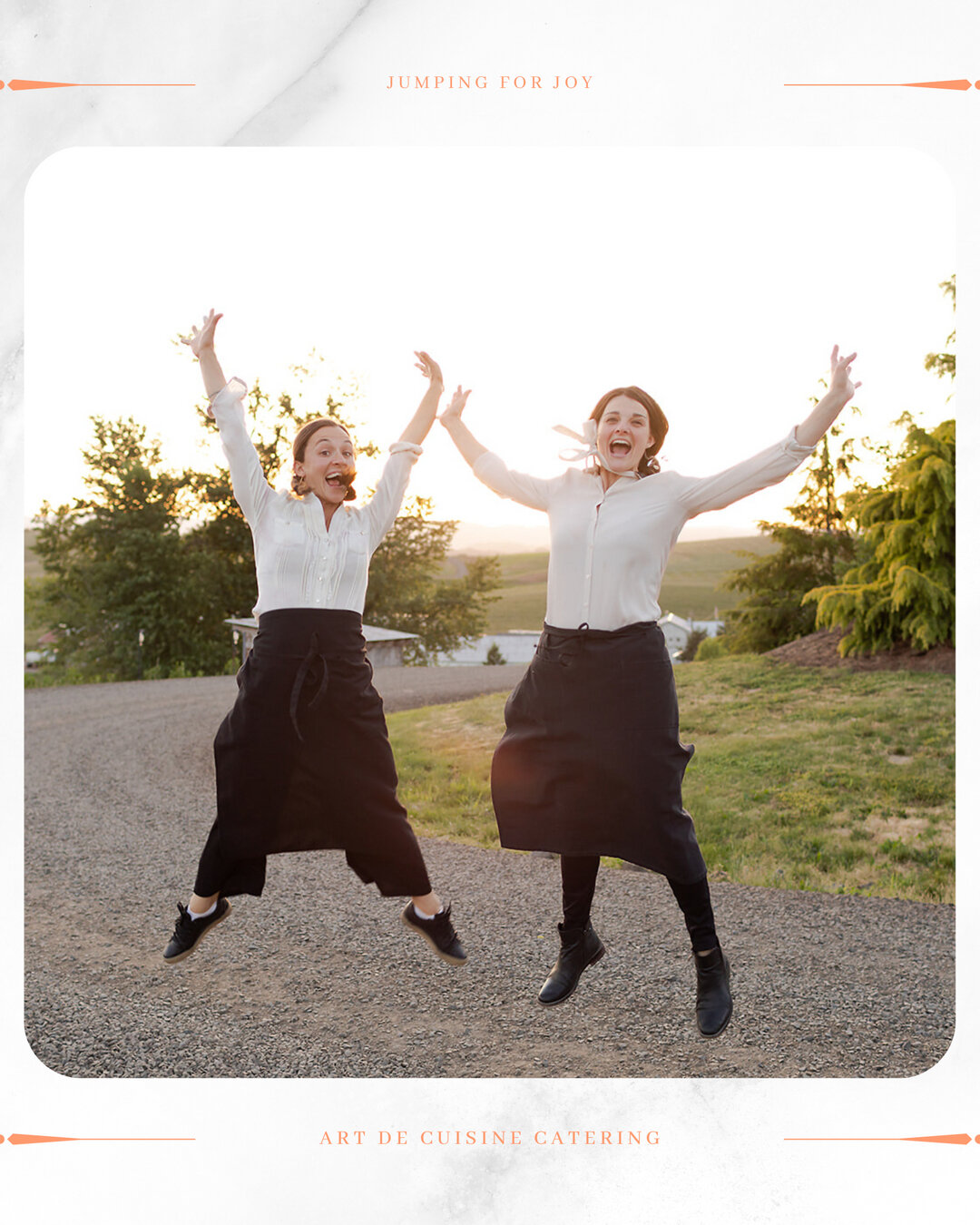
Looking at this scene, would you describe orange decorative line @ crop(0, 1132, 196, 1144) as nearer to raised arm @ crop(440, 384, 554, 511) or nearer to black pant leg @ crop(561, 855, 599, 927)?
black pant leg @ crop(561, 855, 599, 927)

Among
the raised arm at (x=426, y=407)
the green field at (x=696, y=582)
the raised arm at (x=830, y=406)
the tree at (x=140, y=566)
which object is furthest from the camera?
the green field at (x=696, y=582)

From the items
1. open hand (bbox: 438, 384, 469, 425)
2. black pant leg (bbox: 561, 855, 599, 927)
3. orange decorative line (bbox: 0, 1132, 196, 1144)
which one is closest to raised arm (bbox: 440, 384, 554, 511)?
open hand (bbox: 438, 384, 469, 425)

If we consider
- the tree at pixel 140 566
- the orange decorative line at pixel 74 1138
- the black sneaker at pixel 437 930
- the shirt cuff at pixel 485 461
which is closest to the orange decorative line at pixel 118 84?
the shirt cuff at pixel 485 461

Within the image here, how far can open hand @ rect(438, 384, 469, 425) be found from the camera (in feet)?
9.23

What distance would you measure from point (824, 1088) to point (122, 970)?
2.48 metres

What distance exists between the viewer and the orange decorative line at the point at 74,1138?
288 cm

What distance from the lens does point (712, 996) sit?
8.83 feet

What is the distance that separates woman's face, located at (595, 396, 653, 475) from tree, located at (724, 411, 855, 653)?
5040mm

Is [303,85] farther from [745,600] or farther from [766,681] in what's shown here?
[745,600]

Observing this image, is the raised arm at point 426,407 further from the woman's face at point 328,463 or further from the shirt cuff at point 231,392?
the shirt cuff at point 231,392

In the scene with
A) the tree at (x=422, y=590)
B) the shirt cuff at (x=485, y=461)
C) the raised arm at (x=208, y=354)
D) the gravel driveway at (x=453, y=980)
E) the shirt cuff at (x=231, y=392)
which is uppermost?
the raised arm at (x=208, y=354)

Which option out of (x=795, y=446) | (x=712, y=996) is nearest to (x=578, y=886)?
(x=712, y=996)

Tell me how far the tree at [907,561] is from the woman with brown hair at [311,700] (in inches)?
222

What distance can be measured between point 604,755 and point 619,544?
23.6 inches
